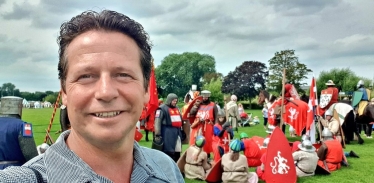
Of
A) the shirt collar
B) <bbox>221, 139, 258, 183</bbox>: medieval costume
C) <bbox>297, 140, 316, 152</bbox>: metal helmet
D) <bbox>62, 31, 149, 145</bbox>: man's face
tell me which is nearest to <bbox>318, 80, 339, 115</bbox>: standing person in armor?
<bbox>297, 140, 316, 152</bbox>: metal helmet

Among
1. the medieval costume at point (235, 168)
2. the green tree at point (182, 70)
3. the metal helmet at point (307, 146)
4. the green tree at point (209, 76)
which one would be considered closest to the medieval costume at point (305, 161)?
the metal helmet at point (307, 146)

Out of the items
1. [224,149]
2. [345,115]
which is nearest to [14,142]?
[224,149]

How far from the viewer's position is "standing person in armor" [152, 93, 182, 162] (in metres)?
8.07

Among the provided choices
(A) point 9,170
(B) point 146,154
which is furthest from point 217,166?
(A) point 9,170

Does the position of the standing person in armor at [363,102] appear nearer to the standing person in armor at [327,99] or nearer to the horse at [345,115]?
the horse at [345,115]

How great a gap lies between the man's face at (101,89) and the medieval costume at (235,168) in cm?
Result: 580

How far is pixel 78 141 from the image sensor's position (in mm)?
1212

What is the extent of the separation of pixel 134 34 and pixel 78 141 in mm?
374

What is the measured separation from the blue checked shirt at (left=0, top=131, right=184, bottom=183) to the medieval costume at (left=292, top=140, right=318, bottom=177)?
654cm

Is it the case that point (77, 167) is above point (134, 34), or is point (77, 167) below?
below

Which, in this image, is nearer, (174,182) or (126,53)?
(126,53)

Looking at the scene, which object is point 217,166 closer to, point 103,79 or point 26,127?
point 26,127

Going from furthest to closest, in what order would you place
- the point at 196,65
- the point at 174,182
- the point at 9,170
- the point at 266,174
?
the point at 196,65, the point at 266,174, the point at 174,182, the point at 9,170

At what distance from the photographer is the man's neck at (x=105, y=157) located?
1.21 metres
